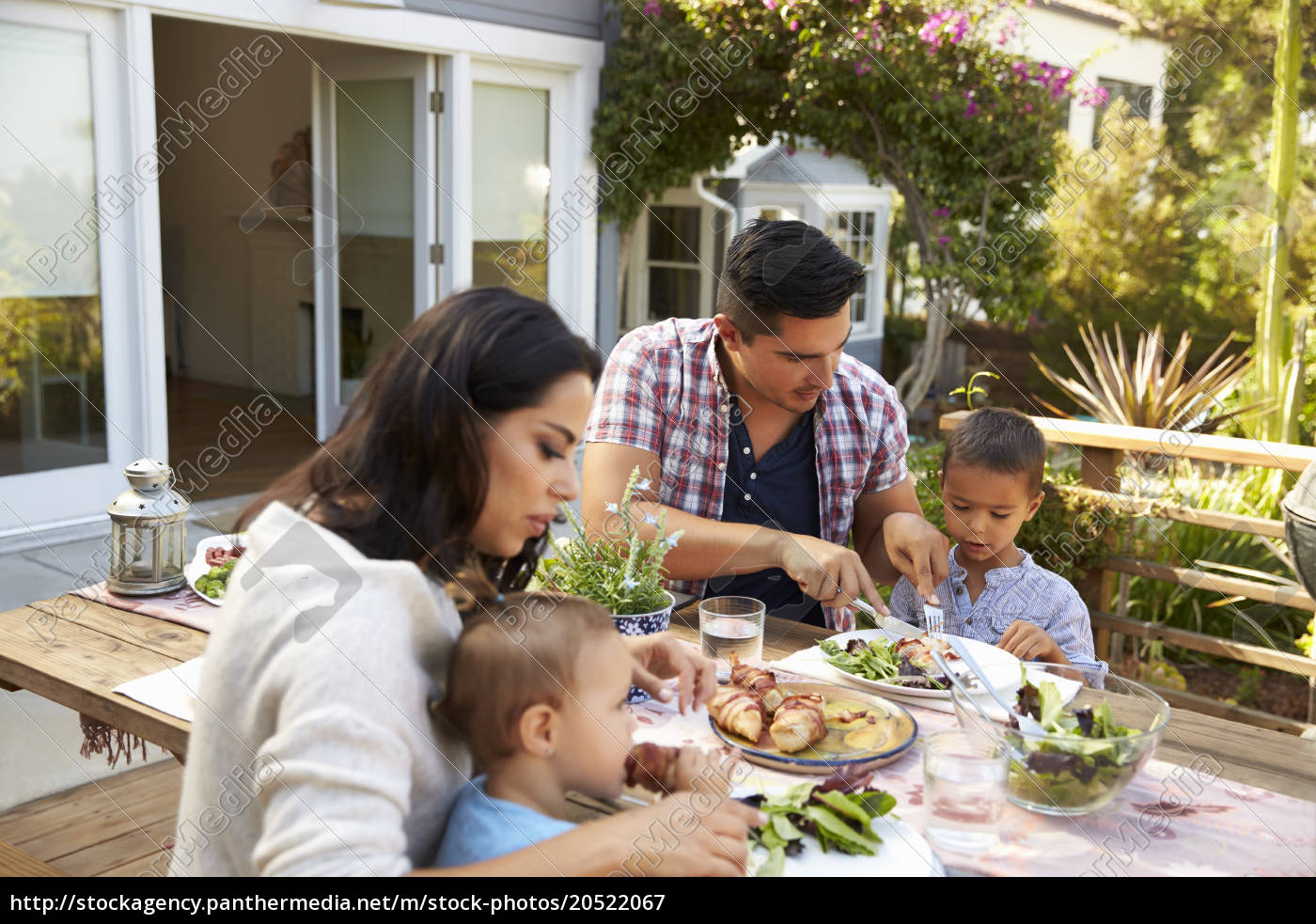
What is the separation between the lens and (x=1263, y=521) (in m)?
3.86

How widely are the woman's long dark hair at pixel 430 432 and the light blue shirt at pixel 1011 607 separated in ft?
3.83

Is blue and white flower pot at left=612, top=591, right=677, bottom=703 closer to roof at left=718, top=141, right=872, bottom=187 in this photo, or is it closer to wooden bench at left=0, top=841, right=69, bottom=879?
wooden bench at left=0, top=841, right=69, bottom=879

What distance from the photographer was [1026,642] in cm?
191

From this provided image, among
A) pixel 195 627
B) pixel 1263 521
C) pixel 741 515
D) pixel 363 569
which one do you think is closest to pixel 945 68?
pixel 1263 521

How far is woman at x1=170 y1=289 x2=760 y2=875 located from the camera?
0.99m

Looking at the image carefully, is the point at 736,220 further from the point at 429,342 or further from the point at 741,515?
the point at 429,342

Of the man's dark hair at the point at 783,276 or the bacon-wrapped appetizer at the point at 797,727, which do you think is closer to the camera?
the bacon-wrapped appetizer at the point at 797,727

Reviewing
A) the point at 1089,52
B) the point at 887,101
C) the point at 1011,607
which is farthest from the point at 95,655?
the point at 1089,52

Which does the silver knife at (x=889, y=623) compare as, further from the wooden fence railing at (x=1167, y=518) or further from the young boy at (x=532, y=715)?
the wooden fence railing at (x=1167, y=518)

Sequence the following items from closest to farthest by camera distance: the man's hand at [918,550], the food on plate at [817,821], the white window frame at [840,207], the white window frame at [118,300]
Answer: the food on plate at [817,821] < the man's hand at [918,550] < the white window frame at [118,300] < the white window frame at [840,207]

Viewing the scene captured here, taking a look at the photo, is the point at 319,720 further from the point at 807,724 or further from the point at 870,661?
the point at 870,661

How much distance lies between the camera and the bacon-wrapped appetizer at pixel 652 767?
135 cm

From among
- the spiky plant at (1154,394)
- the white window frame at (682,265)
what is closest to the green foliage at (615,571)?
the spiky plant at (1154,394)
